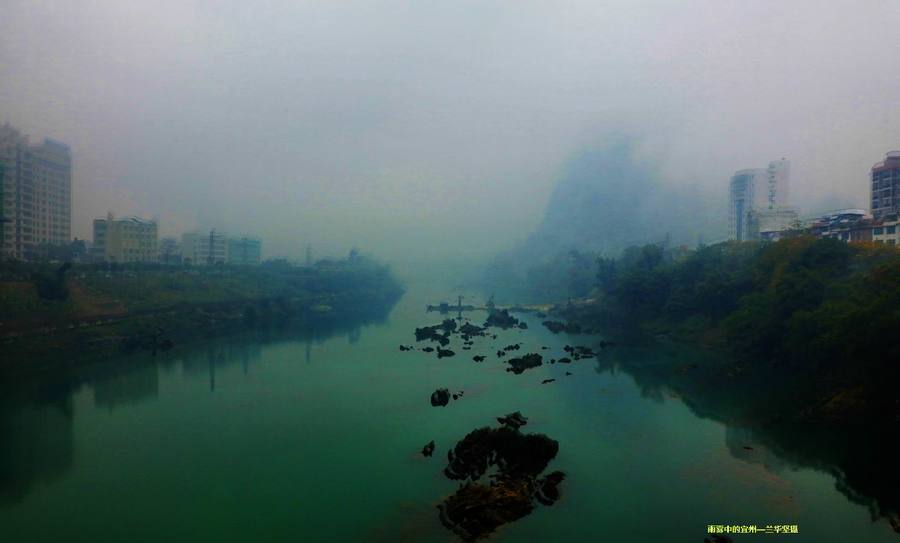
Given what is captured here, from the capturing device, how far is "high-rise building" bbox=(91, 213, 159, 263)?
30.6m

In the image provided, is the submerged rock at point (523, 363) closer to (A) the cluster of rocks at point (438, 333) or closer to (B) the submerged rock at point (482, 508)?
(A) the cluster of rocks at point (438, 333)

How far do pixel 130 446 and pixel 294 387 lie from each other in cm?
441

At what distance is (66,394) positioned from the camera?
11703 millimetres

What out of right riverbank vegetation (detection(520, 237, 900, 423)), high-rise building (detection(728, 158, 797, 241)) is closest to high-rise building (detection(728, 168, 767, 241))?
high-rise building (detection(728, 158, 797, 241))

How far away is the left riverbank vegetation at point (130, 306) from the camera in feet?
51.3

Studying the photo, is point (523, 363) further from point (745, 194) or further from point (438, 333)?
point (745, 194)

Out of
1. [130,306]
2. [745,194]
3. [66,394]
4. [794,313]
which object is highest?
[745,194]

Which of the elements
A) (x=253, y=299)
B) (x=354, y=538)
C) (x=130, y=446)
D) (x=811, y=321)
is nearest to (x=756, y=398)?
(x=811, y=321)

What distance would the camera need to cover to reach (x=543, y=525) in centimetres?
589

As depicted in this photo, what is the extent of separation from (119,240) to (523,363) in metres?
26.9

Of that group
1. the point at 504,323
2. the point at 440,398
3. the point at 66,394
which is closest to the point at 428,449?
the point at 440,398

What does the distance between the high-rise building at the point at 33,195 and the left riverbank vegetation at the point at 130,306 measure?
5.26 metres

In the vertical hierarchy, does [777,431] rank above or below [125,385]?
above

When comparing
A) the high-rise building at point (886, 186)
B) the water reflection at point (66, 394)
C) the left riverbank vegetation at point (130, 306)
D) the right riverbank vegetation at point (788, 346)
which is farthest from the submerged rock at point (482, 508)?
the high-rise building at point (886, 186)
